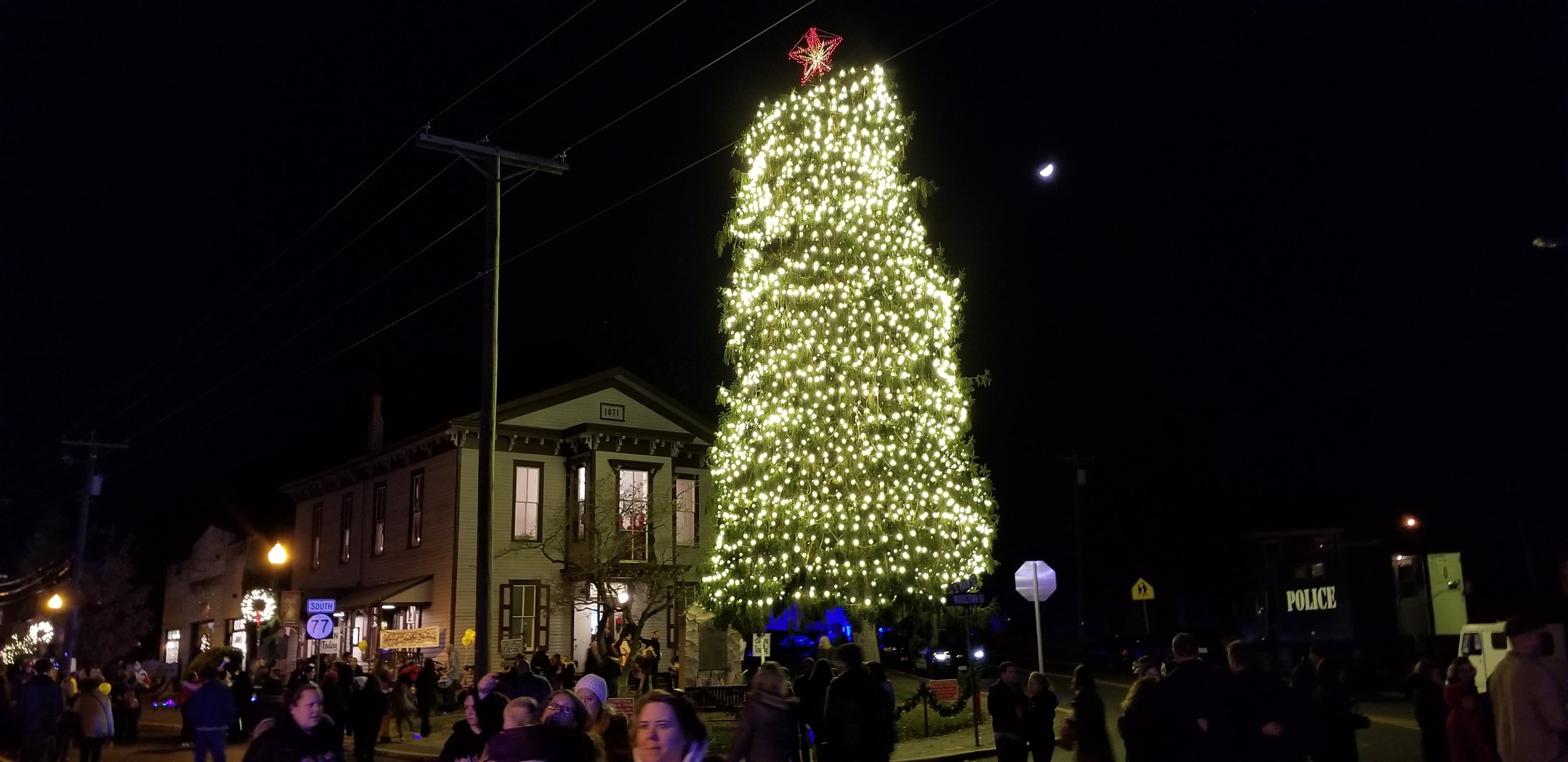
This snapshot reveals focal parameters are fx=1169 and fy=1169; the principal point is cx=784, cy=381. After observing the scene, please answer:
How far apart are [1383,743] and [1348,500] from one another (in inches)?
1226

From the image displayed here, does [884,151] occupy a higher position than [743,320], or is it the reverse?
[884,151]

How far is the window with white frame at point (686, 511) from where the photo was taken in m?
38.0

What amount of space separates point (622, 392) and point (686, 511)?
4.49 meters

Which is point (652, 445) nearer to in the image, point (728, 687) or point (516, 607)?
point (516, 607)

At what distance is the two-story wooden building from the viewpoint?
3491 centimetres

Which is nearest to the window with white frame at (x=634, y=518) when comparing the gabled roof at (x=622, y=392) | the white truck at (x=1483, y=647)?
the gabled roof at (x=622, y=392)

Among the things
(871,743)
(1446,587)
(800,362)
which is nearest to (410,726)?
(800,362)

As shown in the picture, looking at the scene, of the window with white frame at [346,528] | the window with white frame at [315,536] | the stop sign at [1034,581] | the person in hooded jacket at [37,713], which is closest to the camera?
the person in hooded jacket at [37,713]

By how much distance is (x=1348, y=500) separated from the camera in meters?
48.0

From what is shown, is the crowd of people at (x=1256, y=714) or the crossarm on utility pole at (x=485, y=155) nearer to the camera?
the crowd of people at (x=1256, y=714)

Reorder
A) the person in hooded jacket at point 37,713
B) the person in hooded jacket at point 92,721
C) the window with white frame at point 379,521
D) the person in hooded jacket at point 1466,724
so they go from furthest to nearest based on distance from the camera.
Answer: the window with white frame at point 379,521
the person in hooded jacket at point 92,721
the person in hooded jacket at point 37,713
the person in hooded jacket at point 1466,724

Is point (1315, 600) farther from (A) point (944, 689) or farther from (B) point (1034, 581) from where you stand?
(A) point (944, 689)

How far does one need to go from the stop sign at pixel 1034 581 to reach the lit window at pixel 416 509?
72.4 ft

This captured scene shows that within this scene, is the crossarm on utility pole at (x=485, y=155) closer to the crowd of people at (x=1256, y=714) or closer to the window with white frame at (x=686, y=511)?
the crowd of people at (x=1256, y=714)
